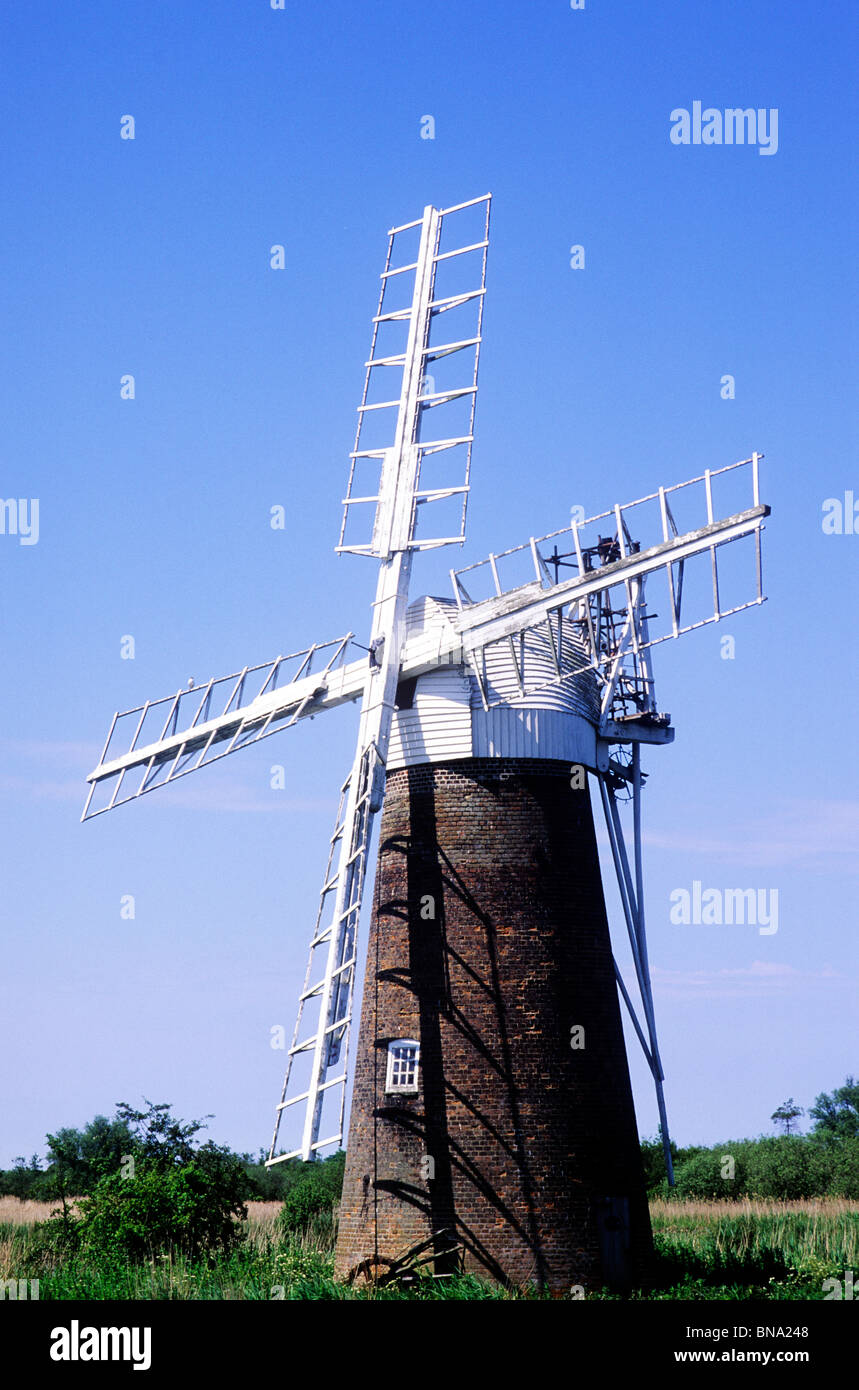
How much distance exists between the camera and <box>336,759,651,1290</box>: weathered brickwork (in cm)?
2575

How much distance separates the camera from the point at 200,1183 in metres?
32.9

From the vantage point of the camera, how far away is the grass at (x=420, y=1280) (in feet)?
84.7

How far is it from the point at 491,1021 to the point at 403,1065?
1.64 m

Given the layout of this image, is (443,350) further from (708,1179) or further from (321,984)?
(708,1179)

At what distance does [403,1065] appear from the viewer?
26703 mm

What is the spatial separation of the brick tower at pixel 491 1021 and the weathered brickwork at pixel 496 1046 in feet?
0.08

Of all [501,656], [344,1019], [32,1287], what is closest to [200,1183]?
[32,1287]

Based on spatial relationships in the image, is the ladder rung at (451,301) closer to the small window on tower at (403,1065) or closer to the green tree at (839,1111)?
the small window on tower at (403,1065)

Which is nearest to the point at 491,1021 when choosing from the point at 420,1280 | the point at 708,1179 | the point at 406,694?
the point at 420,1280
